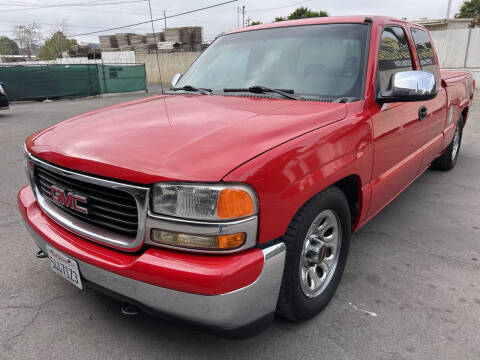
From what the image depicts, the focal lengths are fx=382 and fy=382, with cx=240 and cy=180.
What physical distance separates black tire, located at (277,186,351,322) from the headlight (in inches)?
13.9

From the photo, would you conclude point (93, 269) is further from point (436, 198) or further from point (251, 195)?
point (436, 198)

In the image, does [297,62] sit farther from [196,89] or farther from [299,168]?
[299,168]

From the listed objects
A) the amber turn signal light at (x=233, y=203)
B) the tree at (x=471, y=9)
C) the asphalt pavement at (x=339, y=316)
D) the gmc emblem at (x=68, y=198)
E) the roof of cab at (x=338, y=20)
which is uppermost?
the tree at (x=471, y=9)

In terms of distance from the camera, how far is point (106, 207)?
5.92ft

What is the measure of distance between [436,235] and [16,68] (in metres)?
17.7

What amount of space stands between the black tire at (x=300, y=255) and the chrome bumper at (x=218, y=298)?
123mm

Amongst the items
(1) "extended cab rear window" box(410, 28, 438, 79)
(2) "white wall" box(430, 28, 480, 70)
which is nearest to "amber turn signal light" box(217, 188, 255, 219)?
(1) "extended cab rear window" box(410, 28, 438, 79)

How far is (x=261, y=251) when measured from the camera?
1657mm

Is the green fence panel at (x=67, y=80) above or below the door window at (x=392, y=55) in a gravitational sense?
below

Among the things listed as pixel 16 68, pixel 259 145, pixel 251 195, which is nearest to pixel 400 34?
pixel 259 145

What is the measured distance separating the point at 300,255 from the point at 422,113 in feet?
6.67

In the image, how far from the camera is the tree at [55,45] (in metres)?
74.8

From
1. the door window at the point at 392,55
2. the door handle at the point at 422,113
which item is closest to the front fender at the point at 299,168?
the door window at the point at 392,55

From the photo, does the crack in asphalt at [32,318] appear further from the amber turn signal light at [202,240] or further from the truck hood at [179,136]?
the amber turn signal light at [202,240]
